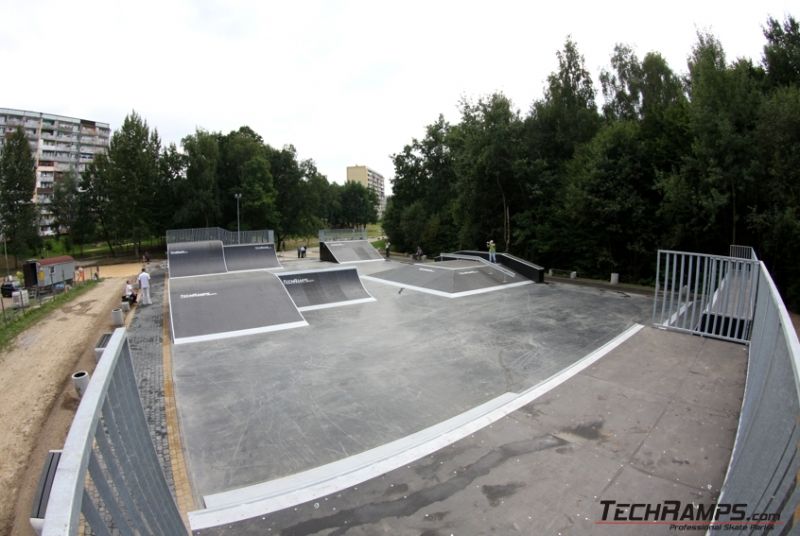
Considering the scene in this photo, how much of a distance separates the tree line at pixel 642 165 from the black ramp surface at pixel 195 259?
1480cm

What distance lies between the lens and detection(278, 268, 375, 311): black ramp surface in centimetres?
1340

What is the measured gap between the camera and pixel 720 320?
8445mm

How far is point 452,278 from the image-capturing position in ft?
52.4

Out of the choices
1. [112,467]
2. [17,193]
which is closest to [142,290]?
[112,467]

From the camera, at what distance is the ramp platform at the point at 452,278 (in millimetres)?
15539

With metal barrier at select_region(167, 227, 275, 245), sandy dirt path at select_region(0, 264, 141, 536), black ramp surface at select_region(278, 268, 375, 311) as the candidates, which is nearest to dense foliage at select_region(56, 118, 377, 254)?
metal barrier at select_region(167, 227, 275, 245)

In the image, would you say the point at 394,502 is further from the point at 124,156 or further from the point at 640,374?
the point at 124,156

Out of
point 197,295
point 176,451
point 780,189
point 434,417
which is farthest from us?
point 780,189

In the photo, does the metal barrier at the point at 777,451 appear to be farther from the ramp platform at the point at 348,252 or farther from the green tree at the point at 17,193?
the green tree at the point at 17,193

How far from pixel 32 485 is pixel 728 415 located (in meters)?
9.51

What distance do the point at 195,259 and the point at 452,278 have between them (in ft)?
43.7

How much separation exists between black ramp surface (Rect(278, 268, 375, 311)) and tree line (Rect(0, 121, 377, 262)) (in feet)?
77.4

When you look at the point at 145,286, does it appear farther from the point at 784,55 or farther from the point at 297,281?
the point at 784,55

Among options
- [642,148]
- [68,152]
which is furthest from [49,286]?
[68,152]
